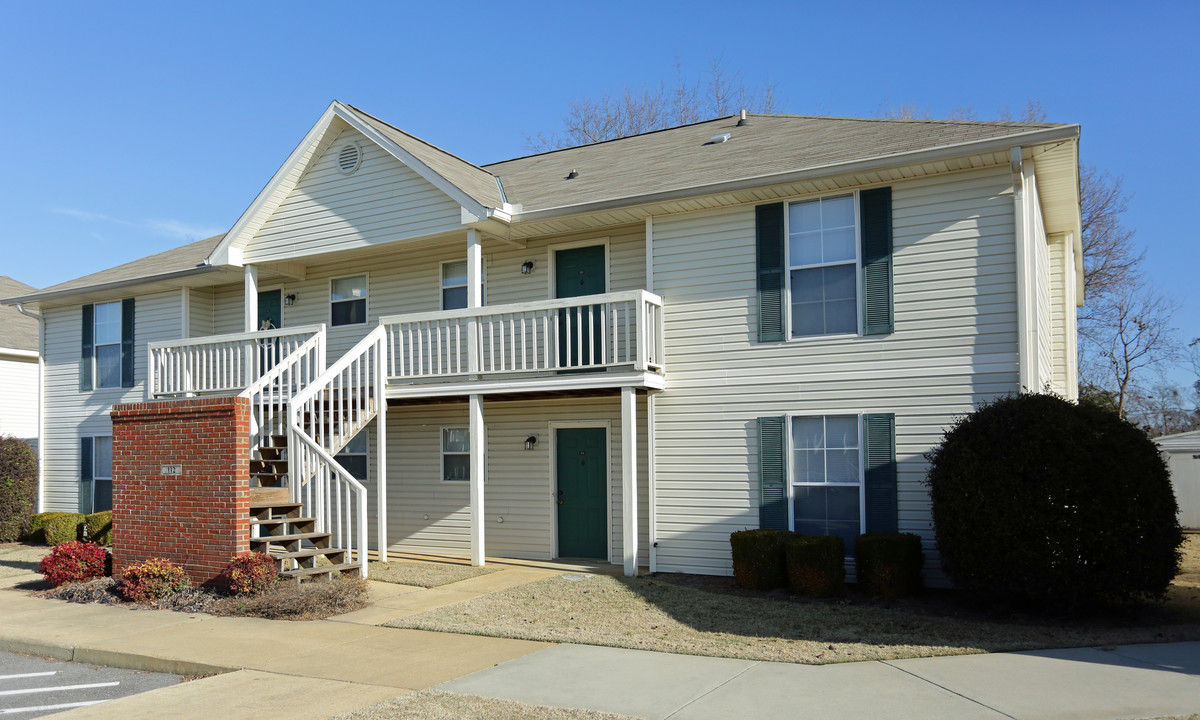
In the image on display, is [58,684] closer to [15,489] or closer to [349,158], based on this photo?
[349,158]

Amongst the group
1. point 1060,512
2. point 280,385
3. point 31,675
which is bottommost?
point 31,675

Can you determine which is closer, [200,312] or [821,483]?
[821,483]

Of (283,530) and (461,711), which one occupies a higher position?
(283,530)

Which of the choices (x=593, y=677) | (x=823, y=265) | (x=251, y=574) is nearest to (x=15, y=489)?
(x=251, y=574)

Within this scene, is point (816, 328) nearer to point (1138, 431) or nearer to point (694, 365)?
point (694, 365)

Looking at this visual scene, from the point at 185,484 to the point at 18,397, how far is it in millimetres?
17238

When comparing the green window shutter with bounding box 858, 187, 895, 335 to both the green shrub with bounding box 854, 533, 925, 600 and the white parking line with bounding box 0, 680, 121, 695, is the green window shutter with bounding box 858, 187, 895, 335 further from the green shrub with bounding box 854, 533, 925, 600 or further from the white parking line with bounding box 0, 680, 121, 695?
the white parking line with bounding box 0, 680, 121, 695

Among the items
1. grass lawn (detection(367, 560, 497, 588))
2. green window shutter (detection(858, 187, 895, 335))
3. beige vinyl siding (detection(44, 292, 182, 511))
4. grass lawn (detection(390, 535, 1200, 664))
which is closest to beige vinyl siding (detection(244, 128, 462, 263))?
beige vinyl siding (detection(44, 292, 182, 511))

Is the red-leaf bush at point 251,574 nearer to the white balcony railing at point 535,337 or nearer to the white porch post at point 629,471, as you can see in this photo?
the white balcony railing at point 535,337

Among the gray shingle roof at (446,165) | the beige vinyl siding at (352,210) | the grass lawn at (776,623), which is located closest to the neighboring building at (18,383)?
the beige vinyl siding at (352,210)

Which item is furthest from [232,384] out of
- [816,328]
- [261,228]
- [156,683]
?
[816,328]

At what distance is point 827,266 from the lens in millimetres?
11984

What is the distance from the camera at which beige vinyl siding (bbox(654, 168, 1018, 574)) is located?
1115cm

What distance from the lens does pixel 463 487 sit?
49.8 ft
